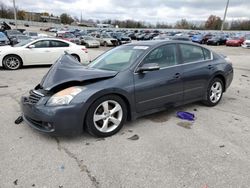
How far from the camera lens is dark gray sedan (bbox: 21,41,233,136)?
326 cm

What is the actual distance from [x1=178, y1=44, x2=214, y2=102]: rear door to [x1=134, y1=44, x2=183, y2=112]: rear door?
18 centimetres

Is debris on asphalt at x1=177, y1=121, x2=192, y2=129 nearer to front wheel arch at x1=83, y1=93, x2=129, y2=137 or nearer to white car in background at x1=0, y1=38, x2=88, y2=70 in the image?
front wheel arch at x1=83, y1=93, x2=129, y2=137

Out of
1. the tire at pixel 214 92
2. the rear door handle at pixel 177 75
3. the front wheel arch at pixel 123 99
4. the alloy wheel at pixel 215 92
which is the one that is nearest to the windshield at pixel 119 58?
the front wheel arch at pixel 123 99

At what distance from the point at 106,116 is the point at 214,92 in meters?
2.81

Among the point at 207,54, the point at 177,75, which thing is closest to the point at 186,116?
the point at 177,75

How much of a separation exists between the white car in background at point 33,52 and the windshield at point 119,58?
21.9 feet

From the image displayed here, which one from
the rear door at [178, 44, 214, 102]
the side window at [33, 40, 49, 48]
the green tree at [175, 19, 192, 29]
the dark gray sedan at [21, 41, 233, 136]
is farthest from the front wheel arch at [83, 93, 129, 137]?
the green tree at [175, 19, 192, 29]

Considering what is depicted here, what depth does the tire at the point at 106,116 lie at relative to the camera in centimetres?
340

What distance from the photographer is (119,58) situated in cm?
428

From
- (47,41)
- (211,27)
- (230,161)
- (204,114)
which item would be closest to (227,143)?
(230,161)

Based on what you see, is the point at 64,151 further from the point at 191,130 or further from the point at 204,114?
the point at 204,114

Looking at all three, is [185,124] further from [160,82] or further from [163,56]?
[163,56]

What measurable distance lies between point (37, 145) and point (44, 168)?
0.62 meters

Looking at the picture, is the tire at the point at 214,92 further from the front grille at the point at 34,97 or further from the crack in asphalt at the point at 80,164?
the front grille at the point at 34,97
